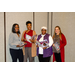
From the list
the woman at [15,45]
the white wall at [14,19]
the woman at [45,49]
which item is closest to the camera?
the woman at [45,49]

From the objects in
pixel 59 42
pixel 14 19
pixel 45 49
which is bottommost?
pixel 45 49

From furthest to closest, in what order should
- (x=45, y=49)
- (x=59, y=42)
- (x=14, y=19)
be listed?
1. (x=14, y=19)
2. (x=59, y=42)
3. (x=45, y=49)

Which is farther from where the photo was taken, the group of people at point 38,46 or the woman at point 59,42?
the woman at point 59,42

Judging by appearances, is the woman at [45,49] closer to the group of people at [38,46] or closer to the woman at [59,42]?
the group of people at [38,46]

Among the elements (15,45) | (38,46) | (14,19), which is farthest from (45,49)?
(14,19)

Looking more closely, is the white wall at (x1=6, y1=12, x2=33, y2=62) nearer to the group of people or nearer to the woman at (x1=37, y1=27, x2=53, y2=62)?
the group of people

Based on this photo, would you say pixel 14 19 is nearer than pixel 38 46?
No

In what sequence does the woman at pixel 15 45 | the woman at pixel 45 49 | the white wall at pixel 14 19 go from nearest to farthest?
the woman at pixel 45 49 < the woman at pixel 15 45 < the white wall at pixel 14 19

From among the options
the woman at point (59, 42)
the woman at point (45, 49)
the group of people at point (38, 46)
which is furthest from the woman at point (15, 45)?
the woman at point (59, 42)

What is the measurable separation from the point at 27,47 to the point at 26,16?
1.16m

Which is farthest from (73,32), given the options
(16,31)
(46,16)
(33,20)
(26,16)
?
(16,31)

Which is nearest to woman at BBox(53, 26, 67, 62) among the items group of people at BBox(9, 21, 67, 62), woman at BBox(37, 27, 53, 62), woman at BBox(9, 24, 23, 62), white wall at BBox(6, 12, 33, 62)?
group of people at BBox(9, 21, 67, 62)

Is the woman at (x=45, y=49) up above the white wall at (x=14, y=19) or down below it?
below

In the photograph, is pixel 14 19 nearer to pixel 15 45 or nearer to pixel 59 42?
pixel 15 45
